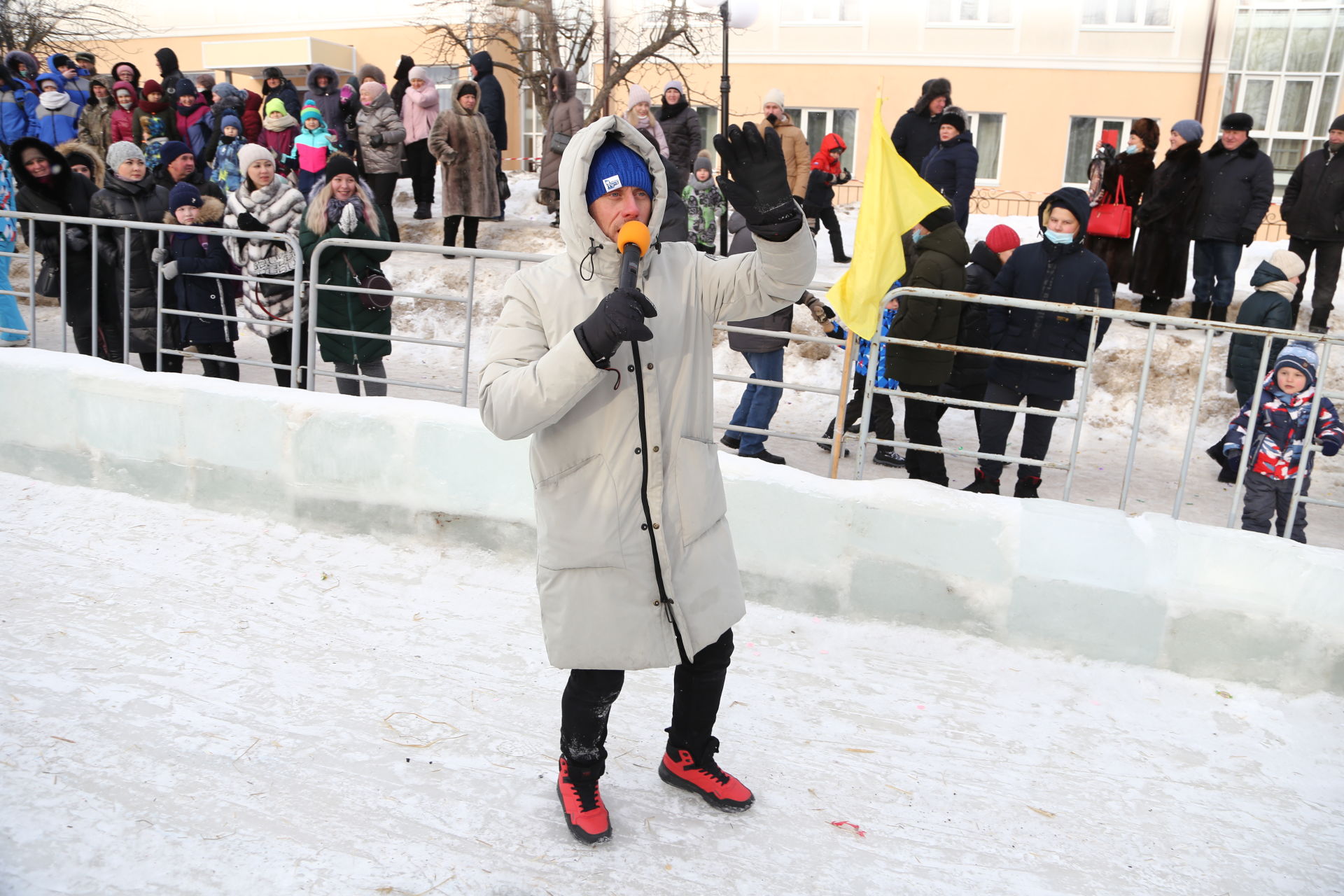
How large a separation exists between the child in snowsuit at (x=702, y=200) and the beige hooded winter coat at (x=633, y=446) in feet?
21.8

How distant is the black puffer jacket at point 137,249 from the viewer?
662cm

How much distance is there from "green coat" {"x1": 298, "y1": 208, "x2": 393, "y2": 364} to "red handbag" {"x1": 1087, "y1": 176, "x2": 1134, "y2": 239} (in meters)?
6.01

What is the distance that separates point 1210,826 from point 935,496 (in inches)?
60.5

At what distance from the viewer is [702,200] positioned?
923 cm

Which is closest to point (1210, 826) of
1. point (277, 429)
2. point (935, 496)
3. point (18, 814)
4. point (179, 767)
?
point (935, 496)

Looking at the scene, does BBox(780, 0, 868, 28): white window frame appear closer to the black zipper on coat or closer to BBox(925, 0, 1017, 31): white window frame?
BBox(925, 0, 1017, 31): white window frame

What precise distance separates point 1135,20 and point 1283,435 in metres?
16.3

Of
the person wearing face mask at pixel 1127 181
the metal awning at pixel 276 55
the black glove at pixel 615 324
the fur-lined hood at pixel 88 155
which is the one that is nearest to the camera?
the black glove at pixel 615 324

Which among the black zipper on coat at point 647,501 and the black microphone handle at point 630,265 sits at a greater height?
the black microphone handle at point 630,265

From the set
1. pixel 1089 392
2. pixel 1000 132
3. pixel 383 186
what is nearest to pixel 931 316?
pixel 1089 392

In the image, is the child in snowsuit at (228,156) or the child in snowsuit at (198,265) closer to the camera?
the child in snowsuit at (198,265)

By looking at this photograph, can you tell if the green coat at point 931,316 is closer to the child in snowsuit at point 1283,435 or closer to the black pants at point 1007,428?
the black pants at point 1007,428

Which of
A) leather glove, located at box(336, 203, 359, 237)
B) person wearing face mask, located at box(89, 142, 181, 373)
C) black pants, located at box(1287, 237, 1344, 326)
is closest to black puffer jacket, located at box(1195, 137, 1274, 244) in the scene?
black pants, located at box(1287, 237, 1344, 326)

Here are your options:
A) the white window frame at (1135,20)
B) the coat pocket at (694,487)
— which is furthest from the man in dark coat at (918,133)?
the white window frame at (1135,20)
